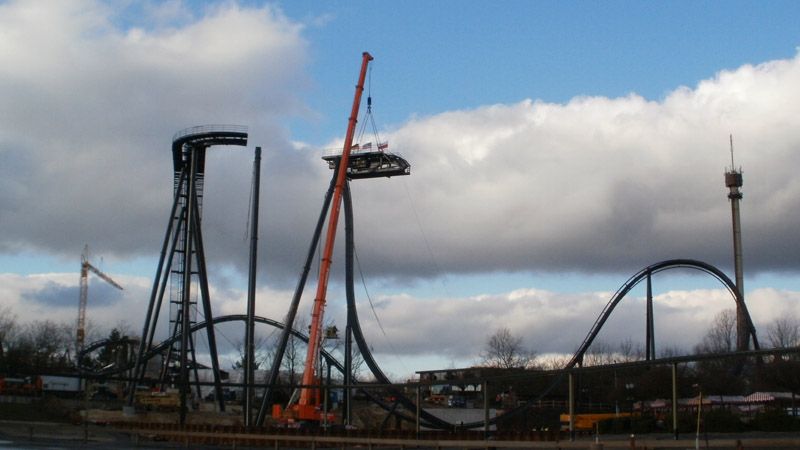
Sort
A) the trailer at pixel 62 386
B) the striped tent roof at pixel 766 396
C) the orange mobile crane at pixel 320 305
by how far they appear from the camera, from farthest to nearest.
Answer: the trailer at pixel 62 386
the orange mobile crane at pixel 320 305
the striped tent roof at pixel 766 396

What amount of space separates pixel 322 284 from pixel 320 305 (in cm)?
125

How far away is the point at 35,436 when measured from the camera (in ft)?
128

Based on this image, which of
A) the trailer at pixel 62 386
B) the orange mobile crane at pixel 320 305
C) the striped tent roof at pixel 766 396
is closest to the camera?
the striped tent roof at pixel 766 396

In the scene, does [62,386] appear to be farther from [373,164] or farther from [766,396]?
[766,396]

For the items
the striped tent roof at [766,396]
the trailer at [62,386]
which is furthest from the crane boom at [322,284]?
the trailer at [62,386]

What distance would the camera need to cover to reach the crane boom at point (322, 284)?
50.2 m

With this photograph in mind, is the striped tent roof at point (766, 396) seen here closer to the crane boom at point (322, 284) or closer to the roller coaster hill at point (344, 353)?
the roller coaster hill at point (344, 353)

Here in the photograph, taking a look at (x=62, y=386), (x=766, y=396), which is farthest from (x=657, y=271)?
(x=62, y=386)

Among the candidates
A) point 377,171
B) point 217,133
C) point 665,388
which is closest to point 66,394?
point 217,133

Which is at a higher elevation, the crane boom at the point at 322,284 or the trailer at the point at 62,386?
the crane boom at the point at 322,284

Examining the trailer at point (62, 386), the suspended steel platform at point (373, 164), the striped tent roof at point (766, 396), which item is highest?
the suspended steel platform at point (373, 164)

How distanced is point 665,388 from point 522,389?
24977mm

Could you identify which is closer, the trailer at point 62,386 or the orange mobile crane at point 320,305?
the orange mobile crane at point 320,305

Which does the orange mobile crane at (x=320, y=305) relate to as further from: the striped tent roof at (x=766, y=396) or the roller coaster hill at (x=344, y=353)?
the striped tent roof at (x=766, y=396)
